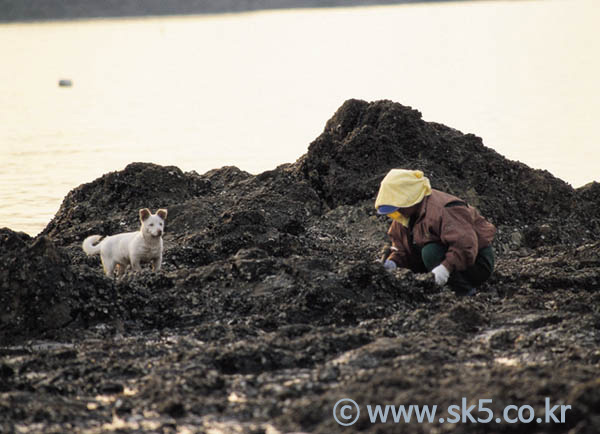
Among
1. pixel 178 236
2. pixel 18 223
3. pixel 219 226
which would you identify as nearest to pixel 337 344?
pixel 219 226

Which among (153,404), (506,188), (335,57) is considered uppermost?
(335,57)

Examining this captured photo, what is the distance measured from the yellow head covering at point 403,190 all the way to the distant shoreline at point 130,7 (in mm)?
67521

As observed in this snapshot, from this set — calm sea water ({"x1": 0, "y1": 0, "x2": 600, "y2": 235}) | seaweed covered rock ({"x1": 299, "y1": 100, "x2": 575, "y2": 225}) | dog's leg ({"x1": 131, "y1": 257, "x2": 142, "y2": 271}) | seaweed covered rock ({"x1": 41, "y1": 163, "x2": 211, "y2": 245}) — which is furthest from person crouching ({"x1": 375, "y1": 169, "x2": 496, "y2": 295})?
calm sea water ({"x1": 0, "y1": 0, "x2": 600, "y2": 235})

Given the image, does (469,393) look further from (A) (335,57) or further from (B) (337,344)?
(A) (335,57)

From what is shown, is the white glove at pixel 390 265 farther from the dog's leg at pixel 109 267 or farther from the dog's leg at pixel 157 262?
the dog's leg at pixel 109 267

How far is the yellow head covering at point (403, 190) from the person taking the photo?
779cm

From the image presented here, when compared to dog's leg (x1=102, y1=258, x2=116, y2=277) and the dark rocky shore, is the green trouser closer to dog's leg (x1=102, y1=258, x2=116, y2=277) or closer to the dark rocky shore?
the dark rocky shore

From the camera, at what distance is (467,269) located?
8.06m

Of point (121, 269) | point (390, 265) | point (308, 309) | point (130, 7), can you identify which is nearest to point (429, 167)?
point (390, 265)

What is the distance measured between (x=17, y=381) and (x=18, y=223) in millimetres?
8682

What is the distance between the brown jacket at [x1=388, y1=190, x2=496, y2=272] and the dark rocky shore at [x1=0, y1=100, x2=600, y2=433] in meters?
0.33

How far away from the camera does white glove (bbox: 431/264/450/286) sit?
7.75 metres

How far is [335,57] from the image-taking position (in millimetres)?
45031

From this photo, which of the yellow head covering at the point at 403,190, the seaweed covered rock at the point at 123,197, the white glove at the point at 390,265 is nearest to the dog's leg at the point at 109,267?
the seaweed covered rock at the point at 123,197
